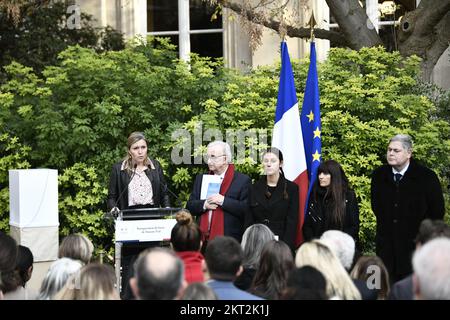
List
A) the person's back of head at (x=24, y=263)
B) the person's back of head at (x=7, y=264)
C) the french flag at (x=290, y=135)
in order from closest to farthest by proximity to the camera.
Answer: the person's back of head at (x=7, y=264) < the person's back of head at (x=24, y=263) < the french flag at (x=290, y=135)

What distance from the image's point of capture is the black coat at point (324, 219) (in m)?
7.84

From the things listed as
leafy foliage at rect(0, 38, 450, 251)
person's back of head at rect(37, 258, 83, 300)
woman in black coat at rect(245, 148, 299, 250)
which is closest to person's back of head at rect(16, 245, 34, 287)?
person's back of head at rect(37, 258, 83, 300)

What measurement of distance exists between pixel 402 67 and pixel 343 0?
1.48m

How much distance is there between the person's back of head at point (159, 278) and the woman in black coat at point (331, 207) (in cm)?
369

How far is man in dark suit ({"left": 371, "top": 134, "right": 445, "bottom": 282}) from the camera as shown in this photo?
299 inches

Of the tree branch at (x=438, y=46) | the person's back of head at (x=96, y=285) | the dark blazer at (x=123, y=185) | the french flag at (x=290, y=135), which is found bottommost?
the person's back of head at (x=96, y=285)

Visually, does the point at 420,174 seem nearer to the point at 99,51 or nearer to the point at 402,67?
the point at 402,67

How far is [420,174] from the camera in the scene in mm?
7641

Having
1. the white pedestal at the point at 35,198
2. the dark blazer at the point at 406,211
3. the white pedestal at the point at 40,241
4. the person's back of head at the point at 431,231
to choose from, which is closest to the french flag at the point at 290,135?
the dark blazer at the point at 406,211

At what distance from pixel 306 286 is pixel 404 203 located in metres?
3.37

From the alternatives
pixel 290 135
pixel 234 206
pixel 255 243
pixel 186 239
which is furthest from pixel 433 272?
pixel 290 135

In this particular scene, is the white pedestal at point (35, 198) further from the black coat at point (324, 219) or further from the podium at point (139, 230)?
the black coat at point (324, 219)

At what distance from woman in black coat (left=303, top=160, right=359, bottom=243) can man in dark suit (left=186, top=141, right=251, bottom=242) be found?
644mm
